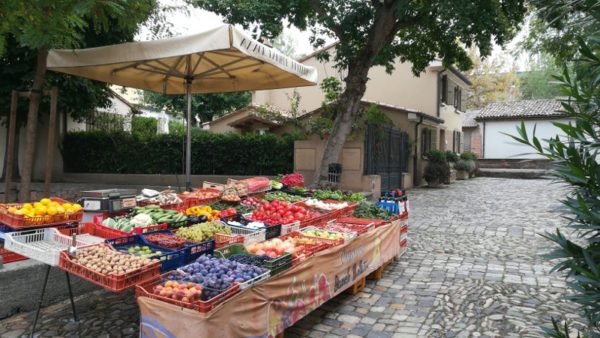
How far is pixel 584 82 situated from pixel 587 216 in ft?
2.20

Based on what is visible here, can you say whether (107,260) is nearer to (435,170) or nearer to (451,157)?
(435,170)

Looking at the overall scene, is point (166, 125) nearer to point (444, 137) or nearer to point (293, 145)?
point (293, 145)

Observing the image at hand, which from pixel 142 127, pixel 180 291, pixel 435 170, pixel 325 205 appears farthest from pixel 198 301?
pixel 435 170

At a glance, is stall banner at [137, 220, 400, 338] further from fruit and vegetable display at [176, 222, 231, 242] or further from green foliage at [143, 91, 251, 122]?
green foliage at [143, 91, 251, 122]

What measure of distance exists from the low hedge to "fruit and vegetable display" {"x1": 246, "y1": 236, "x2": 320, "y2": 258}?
8797 millimetres

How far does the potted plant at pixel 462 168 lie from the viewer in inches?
979

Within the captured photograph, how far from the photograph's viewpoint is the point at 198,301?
2.90m

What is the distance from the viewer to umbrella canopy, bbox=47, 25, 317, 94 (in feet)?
19.4

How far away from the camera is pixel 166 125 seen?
79.2 feet

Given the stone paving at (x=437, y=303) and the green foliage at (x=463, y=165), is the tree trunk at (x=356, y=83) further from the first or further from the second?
the green foliage at (x=463, y=165)

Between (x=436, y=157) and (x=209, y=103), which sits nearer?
(x=436, y=157)

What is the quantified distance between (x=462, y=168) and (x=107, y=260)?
79.3 ft

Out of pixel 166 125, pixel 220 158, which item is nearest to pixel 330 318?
pixel 220 158

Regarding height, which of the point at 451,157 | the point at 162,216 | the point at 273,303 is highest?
the point at 451,157
